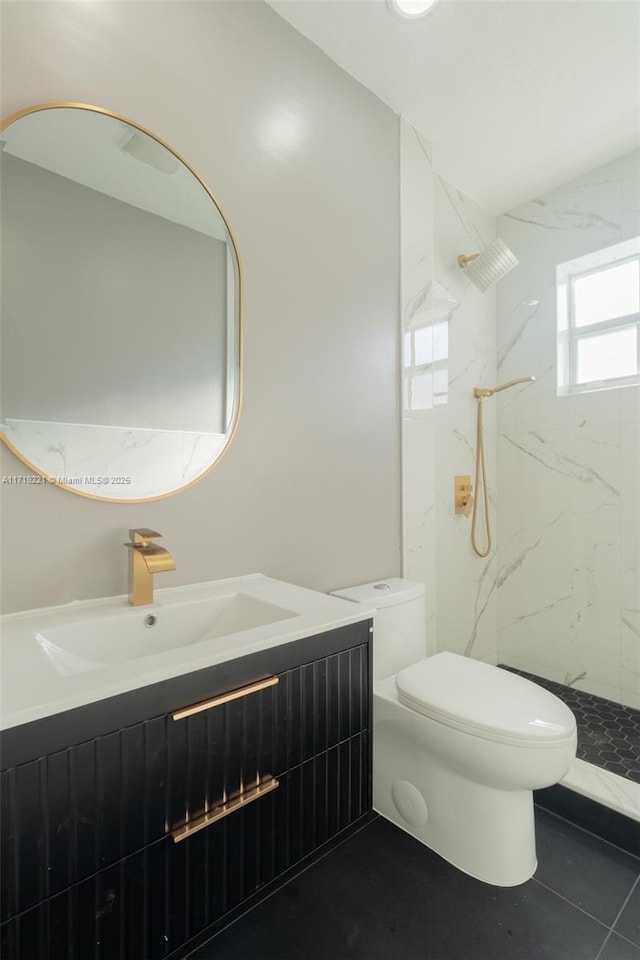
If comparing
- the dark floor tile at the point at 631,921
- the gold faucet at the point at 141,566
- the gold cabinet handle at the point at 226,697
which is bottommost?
the dark floor tile at the point at 631,921

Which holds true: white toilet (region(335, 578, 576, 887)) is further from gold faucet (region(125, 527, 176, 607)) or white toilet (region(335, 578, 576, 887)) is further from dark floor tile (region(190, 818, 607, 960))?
gold faucet (region(125, 527, 176, 607))

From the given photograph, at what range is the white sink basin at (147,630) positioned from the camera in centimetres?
93

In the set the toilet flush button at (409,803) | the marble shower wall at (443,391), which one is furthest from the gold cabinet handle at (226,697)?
the marble shower wall at (443,391)

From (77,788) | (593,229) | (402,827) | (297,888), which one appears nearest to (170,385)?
(77,788)

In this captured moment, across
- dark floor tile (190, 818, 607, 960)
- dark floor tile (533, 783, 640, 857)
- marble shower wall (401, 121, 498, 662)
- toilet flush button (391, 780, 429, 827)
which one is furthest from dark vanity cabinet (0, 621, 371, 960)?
marble shower wall (401, 121, 498, 662)

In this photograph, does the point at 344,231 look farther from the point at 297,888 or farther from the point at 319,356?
the point at 297,888

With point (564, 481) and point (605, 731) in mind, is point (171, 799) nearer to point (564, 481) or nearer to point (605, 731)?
point (605, 731)

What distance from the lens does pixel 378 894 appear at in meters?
1.20

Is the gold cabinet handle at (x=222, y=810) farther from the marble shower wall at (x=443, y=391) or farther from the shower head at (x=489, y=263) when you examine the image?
the shower head at (x=489, y=263)

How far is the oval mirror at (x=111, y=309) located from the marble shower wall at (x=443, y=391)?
3.07ft

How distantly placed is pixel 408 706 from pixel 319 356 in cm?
116

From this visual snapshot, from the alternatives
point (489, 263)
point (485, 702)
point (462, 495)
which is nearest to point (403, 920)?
point (485, 702)

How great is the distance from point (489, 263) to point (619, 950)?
246cm

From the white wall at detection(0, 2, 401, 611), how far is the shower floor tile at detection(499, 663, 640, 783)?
1057 mm
